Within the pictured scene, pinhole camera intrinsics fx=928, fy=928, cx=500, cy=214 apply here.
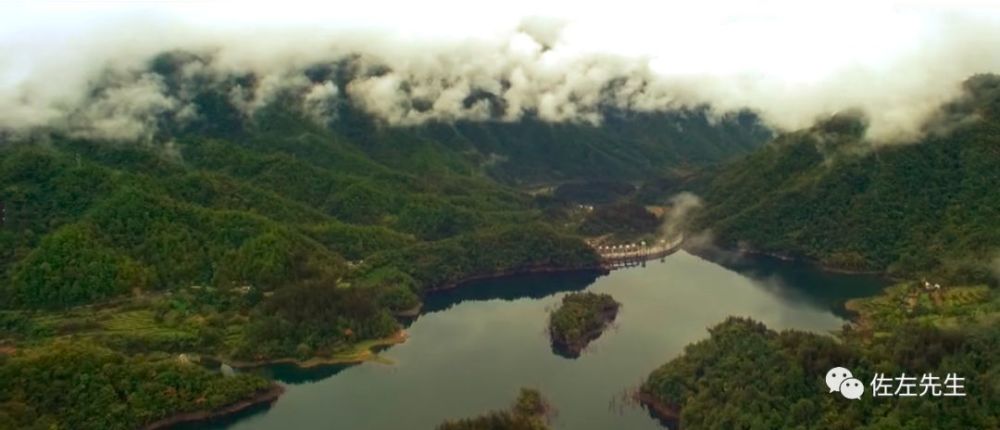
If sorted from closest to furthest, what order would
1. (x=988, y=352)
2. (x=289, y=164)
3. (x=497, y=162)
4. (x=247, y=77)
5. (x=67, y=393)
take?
(x=988, y=352), (x=67, y=393), (x=289, y=164), (x=247, y=77), (x=497, y=162)

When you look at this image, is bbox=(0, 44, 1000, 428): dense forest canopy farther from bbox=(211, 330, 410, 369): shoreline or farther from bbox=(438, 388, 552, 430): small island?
bbox=(211, 330, 410, 369): shoreline

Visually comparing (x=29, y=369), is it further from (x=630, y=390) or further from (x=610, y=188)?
(x=610, y=188)

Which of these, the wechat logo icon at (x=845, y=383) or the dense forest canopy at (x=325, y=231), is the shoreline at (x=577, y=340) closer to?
the dense forest canopy at (x=325, y=231)

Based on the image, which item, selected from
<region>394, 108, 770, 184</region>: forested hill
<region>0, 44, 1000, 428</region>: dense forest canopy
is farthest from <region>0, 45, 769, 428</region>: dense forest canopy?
<region>394, 108, 770, 184</region>: forested hill

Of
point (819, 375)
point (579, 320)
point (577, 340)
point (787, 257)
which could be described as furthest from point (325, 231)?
point (819, 375)

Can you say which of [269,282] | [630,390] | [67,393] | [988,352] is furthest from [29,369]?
[988,352]

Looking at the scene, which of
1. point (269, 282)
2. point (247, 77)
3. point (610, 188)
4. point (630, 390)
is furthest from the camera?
point (610, 188)
